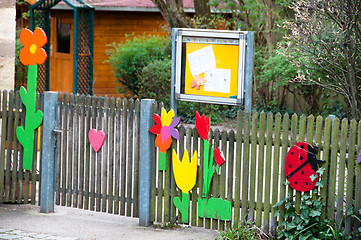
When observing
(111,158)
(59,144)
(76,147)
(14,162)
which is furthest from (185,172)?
(14,162)

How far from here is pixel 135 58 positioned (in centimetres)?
1550

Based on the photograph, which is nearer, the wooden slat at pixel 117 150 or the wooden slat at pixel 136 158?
the wooden slat at pixel 136 158

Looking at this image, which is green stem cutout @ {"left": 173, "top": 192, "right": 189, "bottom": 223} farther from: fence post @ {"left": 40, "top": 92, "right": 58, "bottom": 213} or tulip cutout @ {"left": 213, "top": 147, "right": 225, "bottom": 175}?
fence post @ {"left": 40, "top": 92, "right": 58, "bottom": 213}

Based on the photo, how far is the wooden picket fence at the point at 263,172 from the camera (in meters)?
5.43

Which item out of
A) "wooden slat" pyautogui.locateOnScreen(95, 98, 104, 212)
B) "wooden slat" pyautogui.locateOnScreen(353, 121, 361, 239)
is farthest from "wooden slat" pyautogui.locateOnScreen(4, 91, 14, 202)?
"wooden slat" pyautogui.locateOnScreen(353, 121, 361, 239)

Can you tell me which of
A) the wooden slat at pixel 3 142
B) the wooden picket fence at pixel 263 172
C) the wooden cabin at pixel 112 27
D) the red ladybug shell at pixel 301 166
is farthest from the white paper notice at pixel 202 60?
the wooden cabin at pixel 112 27

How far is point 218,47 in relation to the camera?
6.64 m

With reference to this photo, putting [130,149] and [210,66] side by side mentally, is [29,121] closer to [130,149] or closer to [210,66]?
[130,149]

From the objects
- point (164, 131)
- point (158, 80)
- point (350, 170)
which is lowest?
point (350, 170)

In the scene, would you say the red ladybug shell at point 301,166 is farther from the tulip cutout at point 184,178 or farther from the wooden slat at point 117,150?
the wooden slat at point 117,150

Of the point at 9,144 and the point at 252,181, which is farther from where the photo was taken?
the point at 9,144

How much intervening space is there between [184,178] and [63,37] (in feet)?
48.8

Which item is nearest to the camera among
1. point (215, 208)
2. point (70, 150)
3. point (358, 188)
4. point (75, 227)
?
point (358, 188)

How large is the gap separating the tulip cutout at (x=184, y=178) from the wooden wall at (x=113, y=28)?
41.8ft
